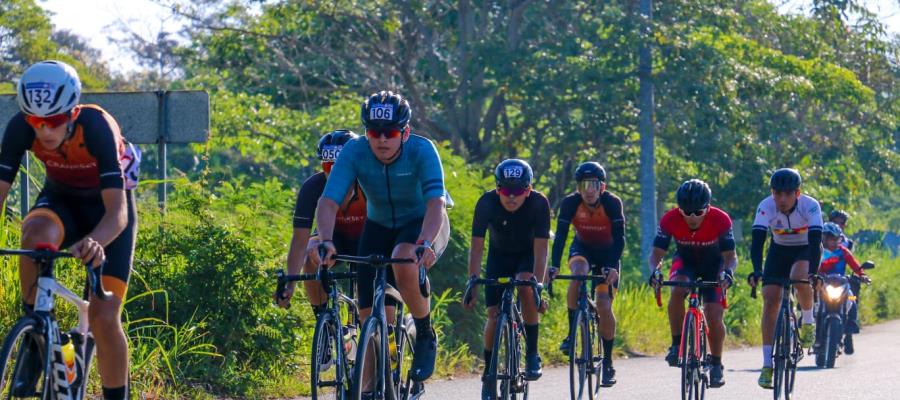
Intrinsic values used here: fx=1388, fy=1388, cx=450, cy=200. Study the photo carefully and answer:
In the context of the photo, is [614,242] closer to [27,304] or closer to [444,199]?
[444,199]

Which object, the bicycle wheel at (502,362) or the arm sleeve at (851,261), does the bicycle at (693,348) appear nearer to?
the bicycle wheel at (502,362)

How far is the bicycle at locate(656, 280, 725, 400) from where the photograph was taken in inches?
406

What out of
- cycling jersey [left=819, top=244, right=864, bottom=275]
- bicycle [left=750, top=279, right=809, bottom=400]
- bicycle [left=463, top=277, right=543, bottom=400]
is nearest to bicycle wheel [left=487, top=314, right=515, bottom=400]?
bicycle [left=463, top=277, right=543, bottom=400]

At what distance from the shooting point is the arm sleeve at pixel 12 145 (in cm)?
631

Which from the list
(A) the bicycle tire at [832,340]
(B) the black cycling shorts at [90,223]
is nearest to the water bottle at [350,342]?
(B) the black cycling shorts at [90,223]

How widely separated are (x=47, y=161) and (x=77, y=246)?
35.4 inches

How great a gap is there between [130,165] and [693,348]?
5.18m

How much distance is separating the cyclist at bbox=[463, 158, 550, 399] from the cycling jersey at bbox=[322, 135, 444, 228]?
1.79 meters

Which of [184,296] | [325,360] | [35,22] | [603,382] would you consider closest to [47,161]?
[325,360]

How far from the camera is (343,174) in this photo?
783 centimetres

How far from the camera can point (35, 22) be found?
121 ft

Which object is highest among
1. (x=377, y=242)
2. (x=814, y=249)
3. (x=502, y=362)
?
(x=377, y=242)

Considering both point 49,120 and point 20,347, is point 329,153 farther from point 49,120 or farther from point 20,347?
point 20,347

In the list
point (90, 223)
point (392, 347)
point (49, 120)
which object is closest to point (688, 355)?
point (392, 347)
